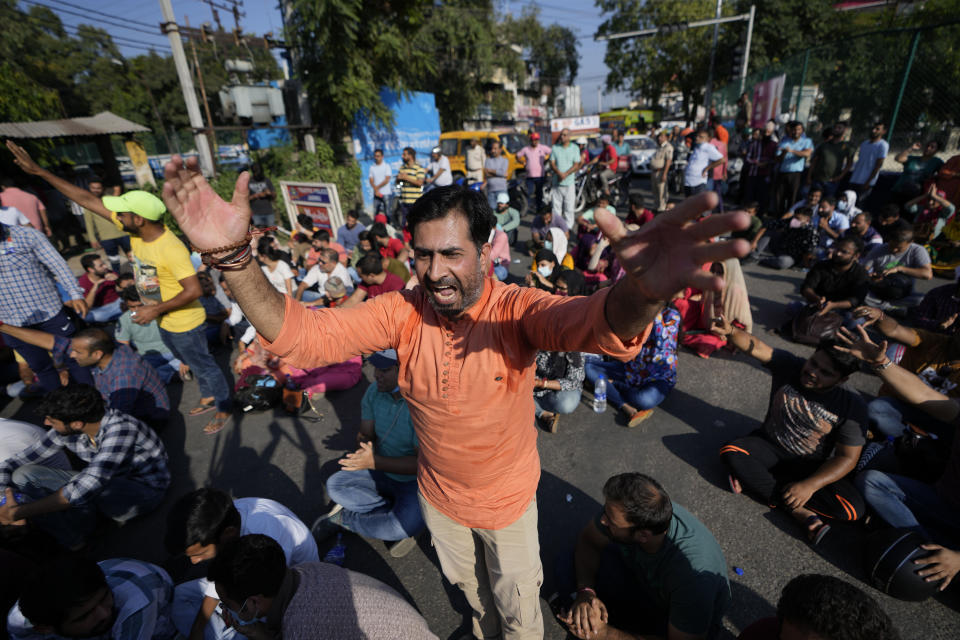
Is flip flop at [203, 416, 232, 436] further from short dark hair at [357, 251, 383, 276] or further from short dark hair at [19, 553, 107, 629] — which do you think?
short dark hair at [19, 553, 107, 629]

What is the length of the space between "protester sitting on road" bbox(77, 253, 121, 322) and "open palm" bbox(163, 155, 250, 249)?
6557 mm

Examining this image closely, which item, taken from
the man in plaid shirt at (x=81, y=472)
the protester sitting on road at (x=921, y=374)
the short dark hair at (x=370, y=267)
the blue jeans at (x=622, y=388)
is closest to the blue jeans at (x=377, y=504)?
the man in plaid shirt at (x=81, y=472)

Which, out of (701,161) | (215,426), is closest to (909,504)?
(215,426)

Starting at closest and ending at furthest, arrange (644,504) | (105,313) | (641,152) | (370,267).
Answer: (644,504) → (370,267) → (105,313) → (641,152)

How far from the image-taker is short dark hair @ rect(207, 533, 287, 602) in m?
1.75

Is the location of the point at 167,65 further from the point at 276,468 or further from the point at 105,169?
the point at 276,468

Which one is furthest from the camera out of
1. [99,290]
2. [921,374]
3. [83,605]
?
[99,290]

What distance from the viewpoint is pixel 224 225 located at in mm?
1293

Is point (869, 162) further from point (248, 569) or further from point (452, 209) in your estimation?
point (248, 569)

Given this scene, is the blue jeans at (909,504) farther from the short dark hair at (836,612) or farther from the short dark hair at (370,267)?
the short dark hair at (370,267)

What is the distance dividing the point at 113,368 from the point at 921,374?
6559 mm

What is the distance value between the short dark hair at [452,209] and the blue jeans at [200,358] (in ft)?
10.9

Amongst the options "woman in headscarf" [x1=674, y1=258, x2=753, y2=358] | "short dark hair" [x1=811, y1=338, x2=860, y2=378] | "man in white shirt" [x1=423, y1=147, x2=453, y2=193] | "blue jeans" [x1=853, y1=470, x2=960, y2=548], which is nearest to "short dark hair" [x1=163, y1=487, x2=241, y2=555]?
"short dark hair" [x1=811, y1=338, x2=860, y2=378]

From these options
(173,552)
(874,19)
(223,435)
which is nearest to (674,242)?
(173,552)
